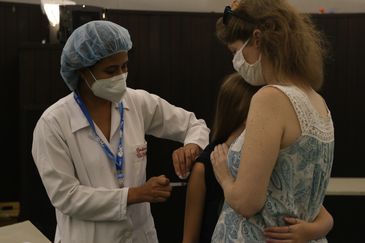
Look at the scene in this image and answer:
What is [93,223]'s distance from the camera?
65.9 inches

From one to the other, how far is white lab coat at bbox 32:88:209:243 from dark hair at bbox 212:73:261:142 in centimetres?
32

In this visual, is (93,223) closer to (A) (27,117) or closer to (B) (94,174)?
(B) (94,174)

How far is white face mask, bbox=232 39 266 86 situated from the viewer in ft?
4.23

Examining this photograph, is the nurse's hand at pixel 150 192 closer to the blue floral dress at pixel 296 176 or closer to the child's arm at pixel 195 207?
the child's arm at pixel 195 207

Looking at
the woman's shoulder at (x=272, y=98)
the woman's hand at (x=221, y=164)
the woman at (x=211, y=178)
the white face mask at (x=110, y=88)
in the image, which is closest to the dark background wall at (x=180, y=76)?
the white face mask at (x=110, y=88)

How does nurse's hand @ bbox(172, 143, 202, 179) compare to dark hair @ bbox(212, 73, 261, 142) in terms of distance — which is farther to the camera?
nurse's hand @ bbox(172, 143, 202, 179)

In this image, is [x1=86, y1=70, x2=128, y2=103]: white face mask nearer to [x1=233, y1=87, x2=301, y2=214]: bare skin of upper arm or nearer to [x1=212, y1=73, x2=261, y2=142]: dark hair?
[x1=212, y1=73, x2=261, y2=142]: dark hair

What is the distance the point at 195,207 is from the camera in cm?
152

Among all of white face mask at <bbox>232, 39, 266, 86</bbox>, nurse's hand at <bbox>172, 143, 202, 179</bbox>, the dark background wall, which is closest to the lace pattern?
white face mask at <bbox>232, 39, 266, 86</bbox>

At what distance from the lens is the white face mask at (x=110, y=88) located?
1.69 m

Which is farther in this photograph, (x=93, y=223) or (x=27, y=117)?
(x=27, y=117)

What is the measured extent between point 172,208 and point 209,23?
1701 mm

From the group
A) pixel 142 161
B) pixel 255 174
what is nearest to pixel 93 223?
pixel 142 161

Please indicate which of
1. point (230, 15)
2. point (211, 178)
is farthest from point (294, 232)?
point (230, 15)
